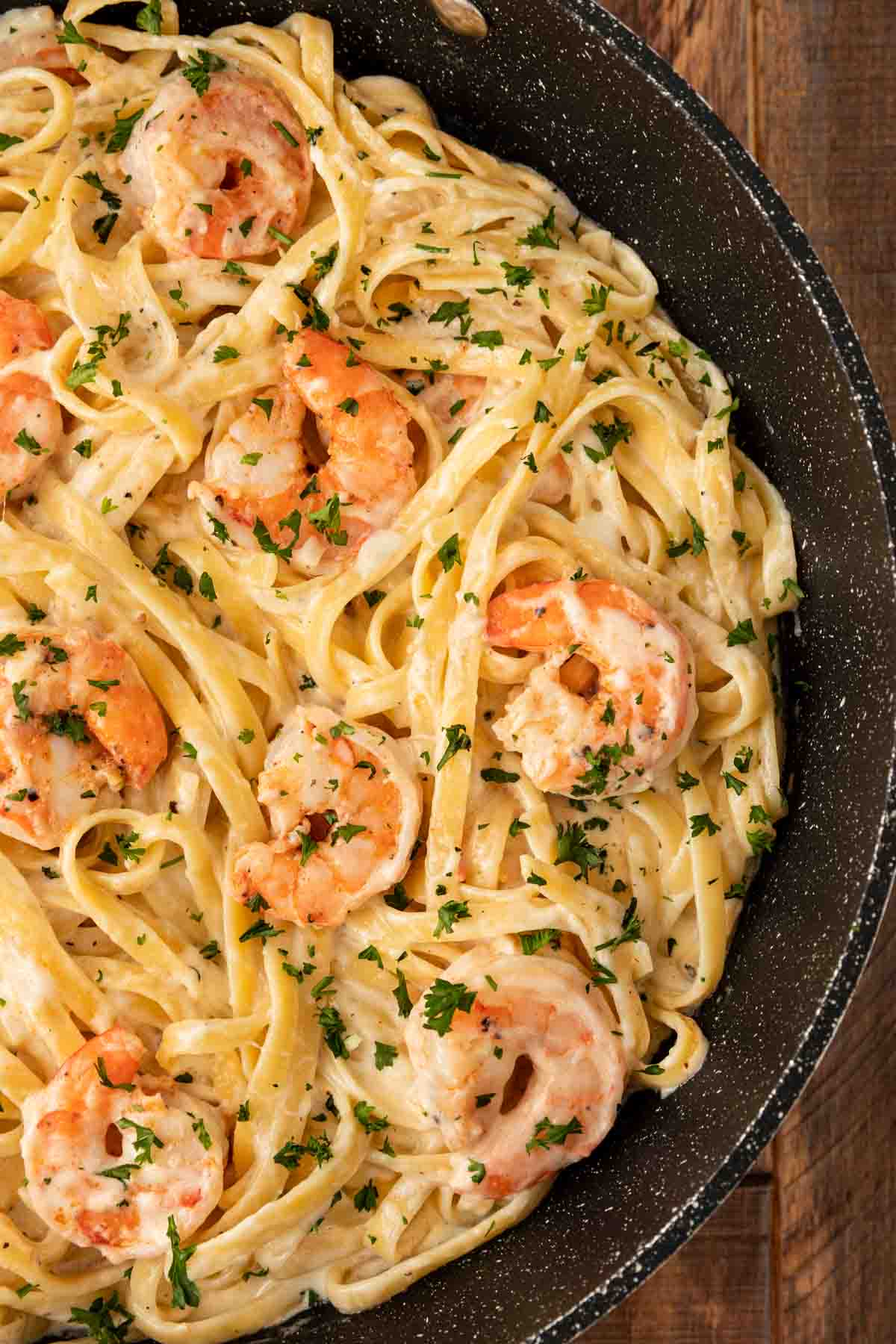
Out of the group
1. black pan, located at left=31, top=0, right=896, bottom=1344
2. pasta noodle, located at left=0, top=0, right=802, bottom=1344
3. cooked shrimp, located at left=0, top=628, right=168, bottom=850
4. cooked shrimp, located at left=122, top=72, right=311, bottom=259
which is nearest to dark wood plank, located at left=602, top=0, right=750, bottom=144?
black pan, located at left=31, top=0, right=896, bottom=1344

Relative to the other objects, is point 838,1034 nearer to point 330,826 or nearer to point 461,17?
point 330,826

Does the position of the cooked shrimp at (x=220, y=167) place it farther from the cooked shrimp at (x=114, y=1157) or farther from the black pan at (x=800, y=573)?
the cooked shrimp at (x=114, y=1157)

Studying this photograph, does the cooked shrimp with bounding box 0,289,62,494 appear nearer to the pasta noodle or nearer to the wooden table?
the pasta noodle

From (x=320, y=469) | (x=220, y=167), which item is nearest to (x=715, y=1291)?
(x=320, y=469)

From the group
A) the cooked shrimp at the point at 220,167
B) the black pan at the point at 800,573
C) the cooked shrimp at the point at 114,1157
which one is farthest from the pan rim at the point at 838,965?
the cooked shrimp at the point at 220,167

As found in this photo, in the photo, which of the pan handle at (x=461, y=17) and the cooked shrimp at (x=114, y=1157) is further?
the pan handle at (x=461, y=17)

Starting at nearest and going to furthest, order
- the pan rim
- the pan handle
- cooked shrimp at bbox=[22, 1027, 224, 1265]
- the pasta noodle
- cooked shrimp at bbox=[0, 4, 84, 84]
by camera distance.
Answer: the pan rim
cooked shrimp at bbox=[22, 1027, 224, 1265]
the pasta noodle
the pan handle
cooked shrimp at bbox=[0, 4, 84, 84]
